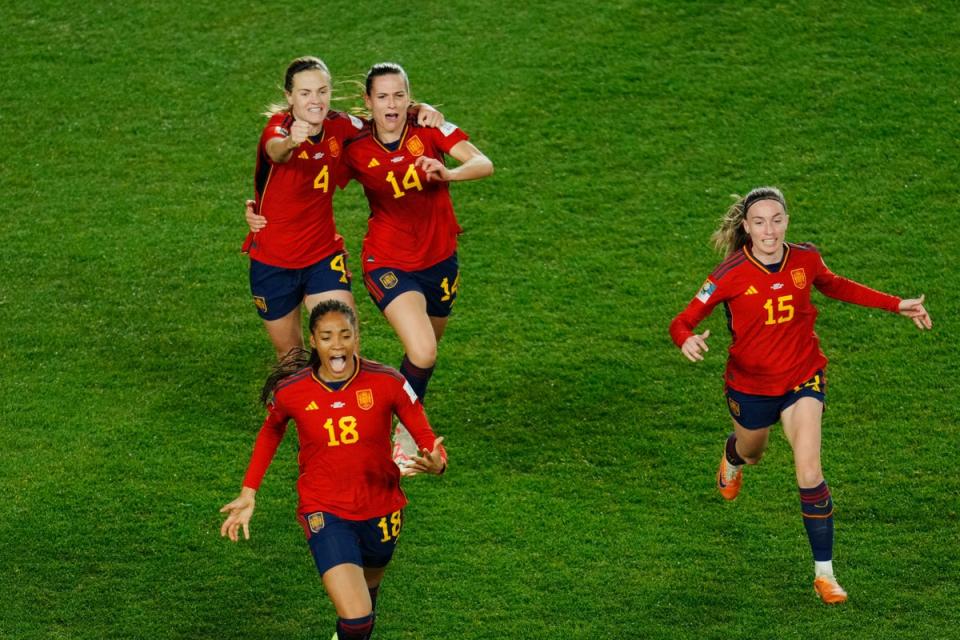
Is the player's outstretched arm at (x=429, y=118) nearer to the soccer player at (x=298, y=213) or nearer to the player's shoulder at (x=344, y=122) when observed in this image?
the soccer player at (x=298, y=213)

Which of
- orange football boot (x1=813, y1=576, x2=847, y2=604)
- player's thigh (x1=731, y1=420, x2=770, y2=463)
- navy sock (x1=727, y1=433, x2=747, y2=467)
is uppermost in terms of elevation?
player's thigh (x1=731, y1=420, x2=770, y2=463)

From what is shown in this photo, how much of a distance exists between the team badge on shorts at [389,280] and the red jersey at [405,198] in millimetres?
59

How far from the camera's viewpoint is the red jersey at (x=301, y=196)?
827 cm

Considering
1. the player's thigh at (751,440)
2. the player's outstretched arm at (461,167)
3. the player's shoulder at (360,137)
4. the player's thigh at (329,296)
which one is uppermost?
the player's shoulder at (360,137)

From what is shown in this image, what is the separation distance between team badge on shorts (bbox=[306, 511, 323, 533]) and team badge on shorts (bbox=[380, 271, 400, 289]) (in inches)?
79.7

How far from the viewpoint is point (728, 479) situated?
8633mm

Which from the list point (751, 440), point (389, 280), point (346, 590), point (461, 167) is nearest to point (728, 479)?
point (751, 440)

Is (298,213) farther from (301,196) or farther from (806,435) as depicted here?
(806,435)

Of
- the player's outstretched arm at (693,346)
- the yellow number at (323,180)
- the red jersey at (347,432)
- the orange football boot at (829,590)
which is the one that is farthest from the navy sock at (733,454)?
the yellow number at (323,180)

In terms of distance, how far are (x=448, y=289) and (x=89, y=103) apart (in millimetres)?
6254

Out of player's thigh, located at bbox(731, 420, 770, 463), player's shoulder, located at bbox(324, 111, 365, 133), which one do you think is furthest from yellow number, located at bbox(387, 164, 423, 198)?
player's thigh, located at bbox(731, 420, 770, 463)

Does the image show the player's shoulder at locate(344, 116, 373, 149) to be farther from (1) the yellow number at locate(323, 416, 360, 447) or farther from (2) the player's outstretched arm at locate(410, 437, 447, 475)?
(2) the player's outstretched arm at locate(410, 437, 447, 475)

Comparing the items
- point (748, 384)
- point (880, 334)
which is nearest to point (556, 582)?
point (748, 384)

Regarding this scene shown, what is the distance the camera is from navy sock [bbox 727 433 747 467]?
27.6ft
